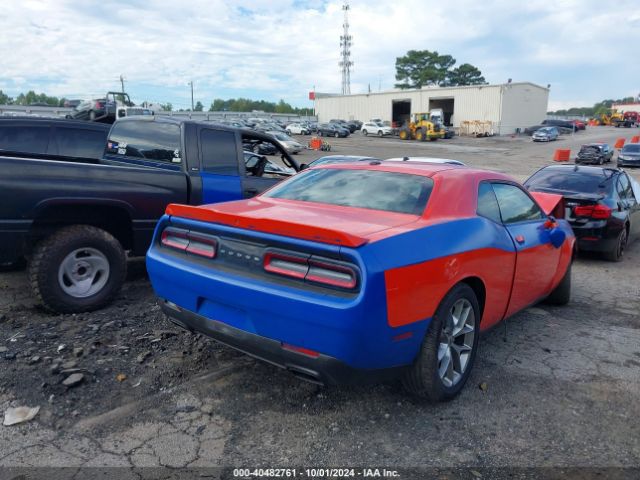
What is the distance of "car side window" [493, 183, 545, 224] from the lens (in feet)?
13.7

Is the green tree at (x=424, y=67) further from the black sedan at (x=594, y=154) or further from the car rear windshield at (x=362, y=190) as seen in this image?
the car rear windshield at (x=362, y=190)

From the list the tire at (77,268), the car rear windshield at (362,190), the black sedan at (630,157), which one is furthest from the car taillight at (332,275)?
the black sedan at (630,157)

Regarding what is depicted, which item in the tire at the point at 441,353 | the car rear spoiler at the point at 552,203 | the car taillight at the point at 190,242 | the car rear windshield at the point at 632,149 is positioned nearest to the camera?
the tire at the point at 441,353

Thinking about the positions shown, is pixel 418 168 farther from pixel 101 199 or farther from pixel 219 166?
pixel 101 199

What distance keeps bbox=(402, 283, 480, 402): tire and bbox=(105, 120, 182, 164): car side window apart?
361cm

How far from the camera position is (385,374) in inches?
115

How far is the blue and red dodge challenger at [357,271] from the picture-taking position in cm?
273

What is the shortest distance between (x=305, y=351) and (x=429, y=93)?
72.7 m

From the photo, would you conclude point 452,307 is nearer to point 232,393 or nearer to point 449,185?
point 449,185

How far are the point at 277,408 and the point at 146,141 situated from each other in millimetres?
3900

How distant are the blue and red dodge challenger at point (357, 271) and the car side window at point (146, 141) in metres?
2.11

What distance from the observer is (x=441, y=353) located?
131 inches

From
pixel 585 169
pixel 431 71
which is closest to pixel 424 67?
pixel 431 71

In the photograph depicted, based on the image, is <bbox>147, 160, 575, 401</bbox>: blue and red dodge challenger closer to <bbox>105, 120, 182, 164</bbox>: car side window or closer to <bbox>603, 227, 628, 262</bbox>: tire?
<bbox>105, 120, 182, 164</bbox>: car side window
